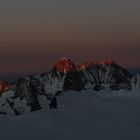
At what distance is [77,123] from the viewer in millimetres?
90250

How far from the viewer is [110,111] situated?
10512 centimetres

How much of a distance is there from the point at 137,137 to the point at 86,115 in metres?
18.1

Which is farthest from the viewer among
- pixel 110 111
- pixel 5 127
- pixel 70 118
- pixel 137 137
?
pixel 110 111

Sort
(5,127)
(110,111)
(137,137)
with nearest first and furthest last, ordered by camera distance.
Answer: (137,137), (5,127), (110,111)

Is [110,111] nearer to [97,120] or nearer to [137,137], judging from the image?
[97,120]

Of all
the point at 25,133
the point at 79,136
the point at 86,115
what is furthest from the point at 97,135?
the point at 86,115

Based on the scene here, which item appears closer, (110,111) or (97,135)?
(97,135)

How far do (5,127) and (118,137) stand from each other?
15531 mm

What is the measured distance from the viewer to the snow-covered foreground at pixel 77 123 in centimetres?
8156

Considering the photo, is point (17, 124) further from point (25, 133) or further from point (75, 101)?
point (75, 101)

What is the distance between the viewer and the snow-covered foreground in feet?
268

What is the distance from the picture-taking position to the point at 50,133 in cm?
8181

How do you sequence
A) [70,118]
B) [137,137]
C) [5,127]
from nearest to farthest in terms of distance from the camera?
[137,137] → [5,127] → [70,118]

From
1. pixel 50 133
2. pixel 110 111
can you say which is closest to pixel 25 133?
pixel 50 133
